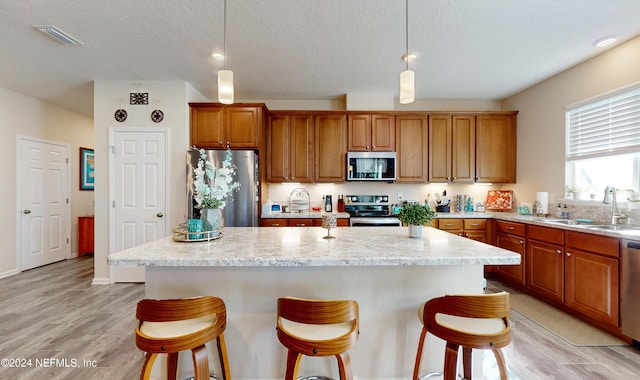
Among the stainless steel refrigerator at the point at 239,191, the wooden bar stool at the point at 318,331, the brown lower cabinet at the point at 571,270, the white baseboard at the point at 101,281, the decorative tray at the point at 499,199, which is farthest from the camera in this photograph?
the decorative tray at the point at 499,199

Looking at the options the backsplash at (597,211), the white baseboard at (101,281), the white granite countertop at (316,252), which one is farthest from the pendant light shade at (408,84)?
the white baseboard at (101,281)

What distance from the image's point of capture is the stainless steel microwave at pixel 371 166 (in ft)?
13.8

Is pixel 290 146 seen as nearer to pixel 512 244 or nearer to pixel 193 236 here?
pixel 193 236

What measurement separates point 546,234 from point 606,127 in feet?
4.43

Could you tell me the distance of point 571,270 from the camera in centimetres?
276

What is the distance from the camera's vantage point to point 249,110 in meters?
3.92

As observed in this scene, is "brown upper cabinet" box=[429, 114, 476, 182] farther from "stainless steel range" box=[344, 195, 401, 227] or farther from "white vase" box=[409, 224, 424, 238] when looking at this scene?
"white vase" box=[409, 224, 424, 238]

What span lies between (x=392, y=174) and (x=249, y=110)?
233cm

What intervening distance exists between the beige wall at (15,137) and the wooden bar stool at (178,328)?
4773 millimetres

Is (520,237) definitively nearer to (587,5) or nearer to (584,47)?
(584,47)

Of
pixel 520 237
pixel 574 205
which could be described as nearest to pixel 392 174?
pixel 520 237

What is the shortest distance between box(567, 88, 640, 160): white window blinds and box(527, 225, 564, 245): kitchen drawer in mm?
1020

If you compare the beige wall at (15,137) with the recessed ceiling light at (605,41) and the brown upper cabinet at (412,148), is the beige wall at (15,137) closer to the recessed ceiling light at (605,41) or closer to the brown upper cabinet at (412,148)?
the brown upper cabinet at (412,148)

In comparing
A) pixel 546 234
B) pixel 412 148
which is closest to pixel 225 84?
pixel 412 148
